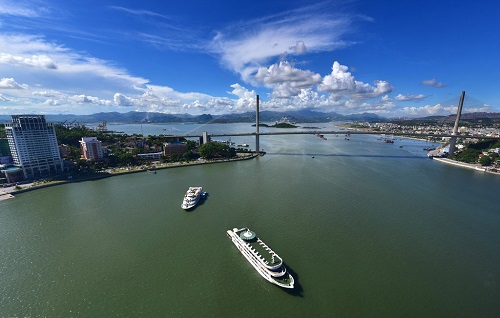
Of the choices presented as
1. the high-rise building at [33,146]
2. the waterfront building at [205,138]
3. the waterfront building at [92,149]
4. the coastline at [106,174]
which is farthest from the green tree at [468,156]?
the high-rise building at [33,146]

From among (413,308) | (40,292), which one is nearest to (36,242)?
(40,292)

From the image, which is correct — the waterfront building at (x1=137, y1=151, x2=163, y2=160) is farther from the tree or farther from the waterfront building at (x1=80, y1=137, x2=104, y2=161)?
the tree

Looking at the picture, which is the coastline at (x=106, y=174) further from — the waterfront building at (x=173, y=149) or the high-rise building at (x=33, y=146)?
the waterfront building at (x=173, y=149)

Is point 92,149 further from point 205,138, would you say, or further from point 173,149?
point 205,138

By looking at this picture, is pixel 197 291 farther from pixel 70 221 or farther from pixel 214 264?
pixel 70 221

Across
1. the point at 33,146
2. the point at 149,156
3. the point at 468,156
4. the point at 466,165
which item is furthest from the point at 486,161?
the point at 33,146

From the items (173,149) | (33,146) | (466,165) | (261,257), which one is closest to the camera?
(261,257)
